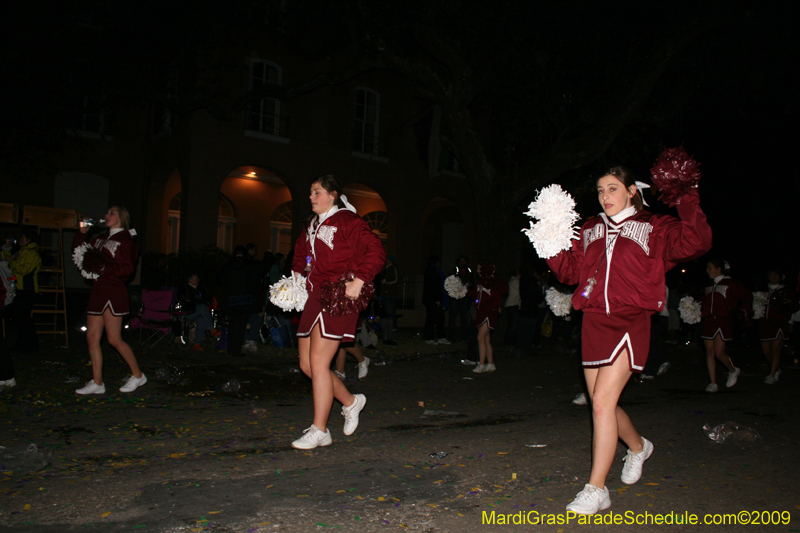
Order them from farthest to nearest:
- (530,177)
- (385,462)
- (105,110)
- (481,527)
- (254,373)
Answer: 1. (105,110)
2. (530,177)
3. (254,373)
4. (385,462)
5. (481,527)

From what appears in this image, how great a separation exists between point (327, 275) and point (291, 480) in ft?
5.27

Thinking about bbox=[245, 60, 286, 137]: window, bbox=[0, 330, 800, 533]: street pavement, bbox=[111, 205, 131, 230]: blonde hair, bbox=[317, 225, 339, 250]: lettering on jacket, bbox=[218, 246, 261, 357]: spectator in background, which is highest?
bbox=[245, 60, 286, 137]: window

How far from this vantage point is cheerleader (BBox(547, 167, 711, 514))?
12.2ft

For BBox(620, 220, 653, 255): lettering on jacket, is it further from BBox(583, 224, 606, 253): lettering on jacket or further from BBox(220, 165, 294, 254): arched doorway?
BBox(220, 165, 294, 254): arched doorway

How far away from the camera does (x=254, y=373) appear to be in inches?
369

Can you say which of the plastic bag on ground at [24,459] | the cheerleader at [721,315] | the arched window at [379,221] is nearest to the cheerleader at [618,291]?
the plastic bag on ground at [24,459]

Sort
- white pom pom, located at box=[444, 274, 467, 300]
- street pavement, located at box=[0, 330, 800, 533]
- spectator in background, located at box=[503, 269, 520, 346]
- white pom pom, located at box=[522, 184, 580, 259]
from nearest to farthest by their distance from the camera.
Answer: street pavement, located at box=[0, 330, 800, 533] < white pom pom, located at box=[522, 184, 580, 259] < white pom pom, located at box=[444, 274, 467, 300] < spectator in background, located at box=[503, 269, 520, 346]

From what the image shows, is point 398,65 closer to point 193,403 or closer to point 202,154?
point 202,154

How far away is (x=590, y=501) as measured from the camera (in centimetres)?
368

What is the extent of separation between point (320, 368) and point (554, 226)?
214 cm

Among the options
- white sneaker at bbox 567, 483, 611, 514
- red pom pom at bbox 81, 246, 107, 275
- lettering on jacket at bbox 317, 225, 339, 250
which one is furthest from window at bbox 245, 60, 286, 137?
white sneaker at bbox 567, 483, 611, 514

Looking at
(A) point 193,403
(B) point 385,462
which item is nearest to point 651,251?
(B) point 385,462

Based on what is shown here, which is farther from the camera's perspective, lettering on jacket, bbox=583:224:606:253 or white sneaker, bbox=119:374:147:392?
white sneaker, bbox=119:374:147:392

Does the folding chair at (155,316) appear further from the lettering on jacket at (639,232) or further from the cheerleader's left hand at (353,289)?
the lettering on jacket at (639,232)
